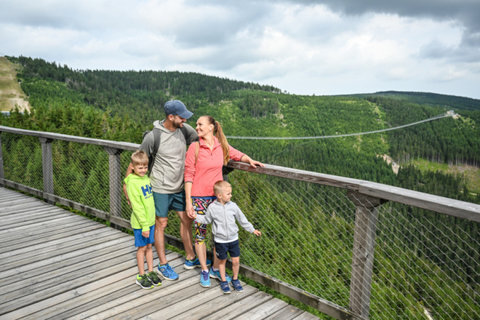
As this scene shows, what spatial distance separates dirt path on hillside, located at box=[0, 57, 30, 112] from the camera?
112 m

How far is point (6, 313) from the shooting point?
2.82 m

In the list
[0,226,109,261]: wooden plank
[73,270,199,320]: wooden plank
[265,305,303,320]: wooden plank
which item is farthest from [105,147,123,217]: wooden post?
[265,305,303,320]: wooden plank

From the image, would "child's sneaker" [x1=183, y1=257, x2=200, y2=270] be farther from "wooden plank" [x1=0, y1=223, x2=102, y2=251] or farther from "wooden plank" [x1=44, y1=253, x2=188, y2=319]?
"wooden plank" [x1=0, y1=223, x2=102, y2=251]

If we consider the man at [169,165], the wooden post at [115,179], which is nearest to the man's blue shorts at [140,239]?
the man at [169,165]

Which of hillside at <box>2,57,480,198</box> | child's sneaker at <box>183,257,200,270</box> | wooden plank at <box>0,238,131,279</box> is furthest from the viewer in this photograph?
hillside at <box>2,57,480,198</box>

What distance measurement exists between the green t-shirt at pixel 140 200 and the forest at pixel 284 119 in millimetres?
60671

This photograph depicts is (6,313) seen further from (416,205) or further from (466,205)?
(466,205)

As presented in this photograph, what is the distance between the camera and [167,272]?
3.41 m

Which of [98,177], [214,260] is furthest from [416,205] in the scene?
[98,177]

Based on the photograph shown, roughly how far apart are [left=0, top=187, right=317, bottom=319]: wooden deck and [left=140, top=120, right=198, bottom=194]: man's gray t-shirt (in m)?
0.91

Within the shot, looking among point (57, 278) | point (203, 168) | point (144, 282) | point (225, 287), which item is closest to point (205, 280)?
point (225, 287)

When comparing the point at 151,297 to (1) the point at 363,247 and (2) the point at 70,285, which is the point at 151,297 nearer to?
(2) the point at 70,285

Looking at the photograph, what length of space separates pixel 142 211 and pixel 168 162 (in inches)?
19.9

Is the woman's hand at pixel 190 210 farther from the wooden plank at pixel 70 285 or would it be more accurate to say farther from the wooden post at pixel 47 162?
the wooden post at pixel 47 162
